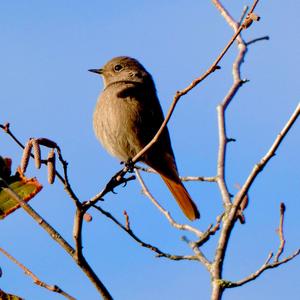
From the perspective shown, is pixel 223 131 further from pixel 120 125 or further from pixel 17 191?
pixel 120 125

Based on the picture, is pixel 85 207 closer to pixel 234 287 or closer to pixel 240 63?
pixel 234 287

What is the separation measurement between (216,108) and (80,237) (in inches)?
40.0

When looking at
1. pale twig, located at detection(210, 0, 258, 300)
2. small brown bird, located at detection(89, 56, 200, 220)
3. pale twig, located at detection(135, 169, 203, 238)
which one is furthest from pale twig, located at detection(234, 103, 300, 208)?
small brown bird, located at detection(89, 56, 200, 220)

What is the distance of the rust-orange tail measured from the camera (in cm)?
614

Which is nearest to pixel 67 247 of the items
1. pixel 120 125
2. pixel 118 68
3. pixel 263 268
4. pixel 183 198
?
pixel 263 268

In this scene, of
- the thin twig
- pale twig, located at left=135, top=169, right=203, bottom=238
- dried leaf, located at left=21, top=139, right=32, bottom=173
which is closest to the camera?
the thin twig

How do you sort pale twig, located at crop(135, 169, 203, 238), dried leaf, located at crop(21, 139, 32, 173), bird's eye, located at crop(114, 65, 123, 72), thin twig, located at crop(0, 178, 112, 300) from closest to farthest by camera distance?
thin twig, located at crop(0, 178, 112, 300)
dried leaf, located at crop(21, 139, 32, 173)
pale twig, located at crop(135, 169, 203, 238)
bird's eye, located at crop(114, 65, 123, 72)

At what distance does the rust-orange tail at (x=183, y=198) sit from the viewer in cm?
614

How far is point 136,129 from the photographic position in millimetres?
6191

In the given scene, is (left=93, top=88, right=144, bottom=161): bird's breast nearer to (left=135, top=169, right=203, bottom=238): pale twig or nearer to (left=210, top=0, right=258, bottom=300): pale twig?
(left=135, top=169, right=203, bottom=238): pale twig

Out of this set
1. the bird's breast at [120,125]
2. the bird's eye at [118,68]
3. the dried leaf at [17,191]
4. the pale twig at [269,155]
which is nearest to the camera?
the dried leaf at [17,191]

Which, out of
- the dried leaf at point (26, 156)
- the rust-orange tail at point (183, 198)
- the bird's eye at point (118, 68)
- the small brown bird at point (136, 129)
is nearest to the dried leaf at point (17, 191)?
the dried leaf at point (26, 156)

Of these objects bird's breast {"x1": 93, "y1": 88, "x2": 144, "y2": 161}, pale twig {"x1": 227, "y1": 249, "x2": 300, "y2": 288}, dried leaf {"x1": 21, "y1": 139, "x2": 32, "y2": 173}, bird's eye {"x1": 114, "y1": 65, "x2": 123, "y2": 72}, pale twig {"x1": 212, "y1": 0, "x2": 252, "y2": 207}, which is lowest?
pale twig {"x1": 227, "y1": 249, "x2": 300, "y2": 288}

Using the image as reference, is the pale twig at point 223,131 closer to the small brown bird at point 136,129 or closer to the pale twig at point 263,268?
the pale twig at point 263,268
